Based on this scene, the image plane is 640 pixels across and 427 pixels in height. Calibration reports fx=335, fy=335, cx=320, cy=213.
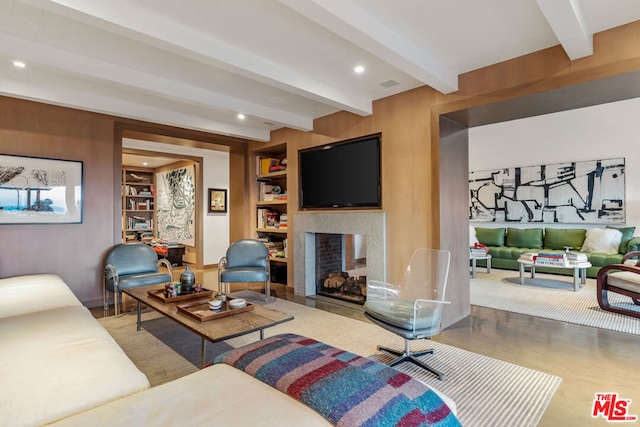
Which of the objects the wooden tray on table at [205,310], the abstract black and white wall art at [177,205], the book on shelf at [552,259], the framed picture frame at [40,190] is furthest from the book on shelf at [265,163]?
the book on shelf at [552,259]

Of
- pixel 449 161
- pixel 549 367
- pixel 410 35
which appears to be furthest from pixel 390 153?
pixel 549 367

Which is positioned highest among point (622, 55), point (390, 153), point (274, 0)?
point (274, 0)

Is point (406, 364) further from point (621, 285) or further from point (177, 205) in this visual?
point (177, 205)

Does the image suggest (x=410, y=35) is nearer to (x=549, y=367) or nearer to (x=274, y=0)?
(x=274, y=0)

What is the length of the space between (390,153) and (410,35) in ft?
4.86

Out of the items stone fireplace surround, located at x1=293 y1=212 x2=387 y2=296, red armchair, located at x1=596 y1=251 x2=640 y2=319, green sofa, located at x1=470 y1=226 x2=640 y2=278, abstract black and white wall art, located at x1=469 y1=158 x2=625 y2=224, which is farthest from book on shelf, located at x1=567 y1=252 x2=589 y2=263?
stone fireplace surround, located at x1=293 y1=212 x2=387 y2=296

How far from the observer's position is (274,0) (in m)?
2.12

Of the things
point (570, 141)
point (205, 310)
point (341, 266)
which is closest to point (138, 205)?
point (341, 266)

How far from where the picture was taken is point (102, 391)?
52.0 inches

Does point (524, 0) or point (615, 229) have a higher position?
point (524, 0)

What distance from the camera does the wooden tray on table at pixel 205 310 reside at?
2.50 m

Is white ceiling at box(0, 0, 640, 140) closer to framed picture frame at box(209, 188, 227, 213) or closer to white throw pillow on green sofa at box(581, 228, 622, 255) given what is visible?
framed picture frame at box(209, 188, 227, 213)

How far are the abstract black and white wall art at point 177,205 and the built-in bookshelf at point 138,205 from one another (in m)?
0.26

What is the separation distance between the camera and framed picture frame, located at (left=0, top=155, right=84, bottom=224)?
3.72 meters
